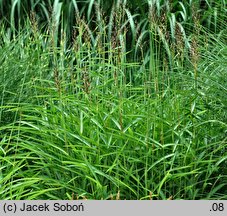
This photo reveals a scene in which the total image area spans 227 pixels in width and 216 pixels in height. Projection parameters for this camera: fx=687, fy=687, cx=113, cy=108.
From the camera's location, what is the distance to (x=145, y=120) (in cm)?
426

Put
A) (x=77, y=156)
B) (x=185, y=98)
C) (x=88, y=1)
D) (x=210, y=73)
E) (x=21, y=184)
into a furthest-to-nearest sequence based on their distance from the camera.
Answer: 1. (x=88, y=1)
2. (x=210, y=73)
3. (x=185, y=98)
4. (x=77, y=156)
5. (x=21, y=184)

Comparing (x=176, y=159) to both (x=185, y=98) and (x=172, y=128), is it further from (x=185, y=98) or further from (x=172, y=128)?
(x=185, y=98)

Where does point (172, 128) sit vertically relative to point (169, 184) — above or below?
above

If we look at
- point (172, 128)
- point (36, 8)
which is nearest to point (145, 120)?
point (172, 128)

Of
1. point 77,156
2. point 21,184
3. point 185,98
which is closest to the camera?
point 21,184

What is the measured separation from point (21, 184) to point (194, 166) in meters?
1.01

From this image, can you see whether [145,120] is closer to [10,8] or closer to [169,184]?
[169,184]

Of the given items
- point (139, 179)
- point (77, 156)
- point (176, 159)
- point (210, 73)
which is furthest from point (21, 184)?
point (210, 73)

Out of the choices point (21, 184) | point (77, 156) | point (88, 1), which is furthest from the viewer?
point (88, 1)

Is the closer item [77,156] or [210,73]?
[77,156]

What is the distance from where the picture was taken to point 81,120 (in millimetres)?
4055

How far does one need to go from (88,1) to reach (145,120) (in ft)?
8.75

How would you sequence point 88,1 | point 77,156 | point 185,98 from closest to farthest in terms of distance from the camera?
point 77,156, point 185,98, point 88,1

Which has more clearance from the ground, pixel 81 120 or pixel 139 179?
pixel 81 120
